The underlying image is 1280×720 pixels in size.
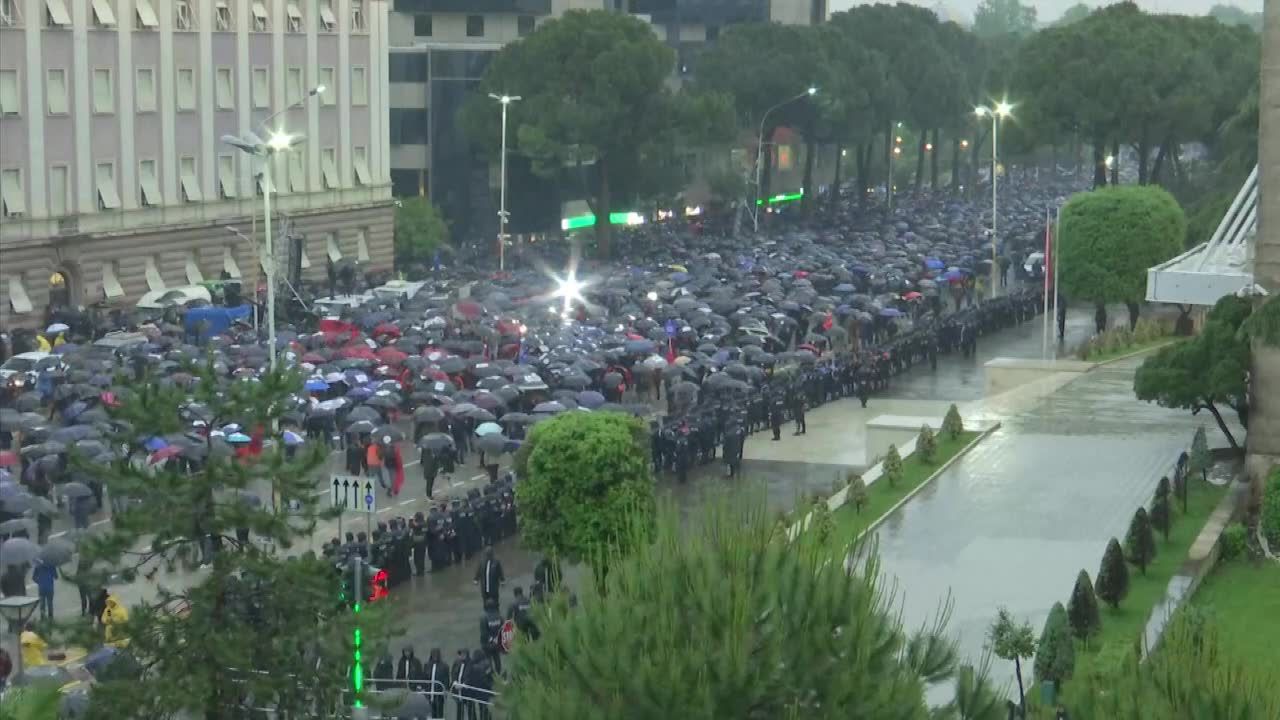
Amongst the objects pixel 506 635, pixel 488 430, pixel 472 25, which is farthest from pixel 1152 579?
pixel 472 25

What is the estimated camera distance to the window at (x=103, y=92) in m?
59.3

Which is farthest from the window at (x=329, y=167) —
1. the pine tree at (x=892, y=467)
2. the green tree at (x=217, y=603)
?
the green tree at (x=217, y=603)

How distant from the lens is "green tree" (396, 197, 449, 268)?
74312 mm

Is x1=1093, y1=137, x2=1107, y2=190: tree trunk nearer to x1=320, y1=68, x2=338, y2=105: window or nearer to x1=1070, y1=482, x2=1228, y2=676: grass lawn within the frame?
x1=320, y1=68, x2=338, y2=105: window

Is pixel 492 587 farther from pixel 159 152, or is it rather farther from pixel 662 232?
pixel 662 232

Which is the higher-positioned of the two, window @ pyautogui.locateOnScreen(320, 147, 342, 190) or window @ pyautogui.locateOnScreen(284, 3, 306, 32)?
window @ pyautogui.locateOnScreen(284, 3, 306, 32)

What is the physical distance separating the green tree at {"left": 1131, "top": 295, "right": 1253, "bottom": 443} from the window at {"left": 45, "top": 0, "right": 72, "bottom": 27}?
3182 cm

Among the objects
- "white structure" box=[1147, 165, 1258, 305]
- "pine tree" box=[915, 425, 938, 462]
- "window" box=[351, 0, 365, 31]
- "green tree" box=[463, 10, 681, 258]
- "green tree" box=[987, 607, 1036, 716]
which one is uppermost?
"window" box=[351, 0, 365, 31]

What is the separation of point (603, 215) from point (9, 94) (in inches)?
1088

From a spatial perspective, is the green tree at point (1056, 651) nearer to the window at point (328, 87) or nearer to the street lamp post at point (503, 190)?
the street lamp post at point (503, 190)

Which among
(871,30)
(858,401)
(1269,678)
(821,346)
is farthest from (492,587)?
(871,30)

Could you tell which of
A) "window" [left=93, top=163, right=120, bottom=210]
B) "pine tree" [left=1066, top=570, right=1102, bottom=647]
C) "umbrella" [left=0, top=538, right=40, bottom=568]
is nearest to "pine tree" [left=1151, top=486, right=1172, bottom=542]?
"pine tree" [left=1066, top=570, right=1102, bottom=647]

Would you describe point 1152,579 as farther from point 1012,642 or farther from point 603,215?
point 603,215

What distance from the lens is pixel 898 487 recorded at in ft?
116
